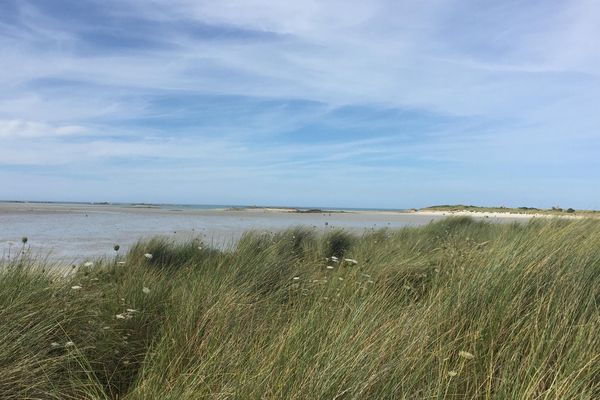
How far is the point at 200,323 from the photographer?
351cm

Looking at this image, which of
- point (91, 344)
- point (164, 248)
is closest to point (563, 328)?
point (91, 344)

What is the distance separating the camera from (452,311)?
3.17 meters

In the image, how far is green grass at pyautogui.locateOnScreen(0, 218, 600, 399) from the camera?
2.38m

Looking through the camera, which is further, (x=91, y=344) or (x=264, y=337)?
(x=91, y=344)

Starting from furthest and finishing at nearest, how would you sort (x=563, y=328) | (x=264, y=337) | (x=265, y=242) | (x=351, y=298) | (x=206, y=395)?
(x=265, y=242) < (x=351, y=298) < (x=264, y=337) < (x=563, y=328) < (x=206, y=395)

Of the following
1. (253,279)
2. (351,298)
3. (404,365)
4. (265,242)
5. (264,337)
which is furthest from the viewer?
(265,242)

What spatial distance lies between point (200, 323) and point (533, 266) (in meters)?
2.59

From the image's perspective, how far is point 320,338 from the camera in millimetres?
2740

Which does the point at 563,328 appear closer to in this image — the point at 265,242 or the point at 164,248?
the point at 265,242

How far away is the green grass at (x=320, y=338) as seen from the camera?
2.38m

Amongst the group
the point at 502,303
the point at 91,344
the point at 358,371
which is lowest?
the point at 91,344

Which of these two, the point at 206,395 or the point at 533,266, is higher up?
the point at 533,266

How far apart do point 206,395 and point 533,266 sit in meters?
2.71

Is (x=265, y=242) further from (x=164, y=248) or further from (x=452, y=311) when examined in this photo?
(x=452, y=311)
